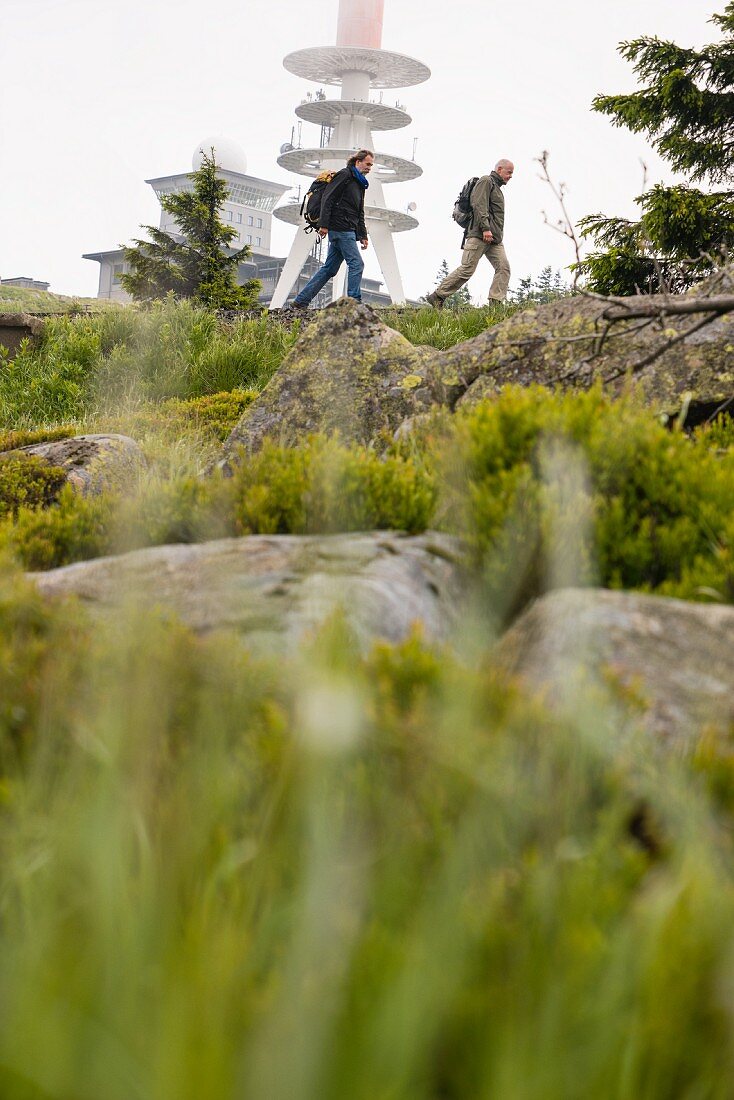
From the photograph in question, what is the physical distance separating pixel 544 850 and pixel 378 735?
0.36 metres

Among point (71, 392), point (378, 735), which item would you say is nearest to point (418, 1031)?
point (378, 735)

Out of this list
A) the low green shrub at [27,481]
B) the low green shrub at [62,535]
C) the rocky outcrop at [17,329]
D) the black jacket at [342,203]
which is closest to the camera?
the low green shrub at [62,535]

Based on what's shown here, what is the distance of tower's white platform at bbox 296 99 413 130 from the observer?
40625 millimetres

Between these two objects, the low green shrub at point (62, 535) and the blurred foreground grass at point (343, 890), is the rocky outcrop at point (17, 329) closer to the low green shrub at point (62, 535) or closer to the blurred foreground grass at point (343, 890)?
the low green shrub at point (62, 535)

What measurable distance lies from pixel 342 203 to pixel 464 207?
7.80 ft

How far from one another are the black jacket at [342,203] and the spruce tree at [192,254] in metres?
7.17

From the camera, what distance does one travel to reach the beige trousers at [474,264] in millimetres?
14516

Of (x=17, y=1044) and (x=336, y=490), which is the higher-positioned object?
(x=336, y=490)

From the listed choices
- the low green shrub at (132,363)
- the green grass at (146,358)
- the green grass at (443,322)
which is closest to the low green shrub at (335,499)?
the green grass at (146,358)

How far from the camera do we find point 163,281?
20.5 metres

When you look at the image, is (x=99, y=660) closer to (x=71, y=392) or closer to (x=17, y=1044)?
(x=17, y=1044)

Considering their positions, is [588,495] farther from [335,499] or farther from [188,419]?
[188,419]

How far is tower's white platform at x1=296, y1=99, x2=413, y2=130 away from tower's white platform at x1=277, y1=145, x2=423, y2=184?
1328 mm

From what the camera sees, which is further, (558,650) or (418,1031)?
(558,650)
